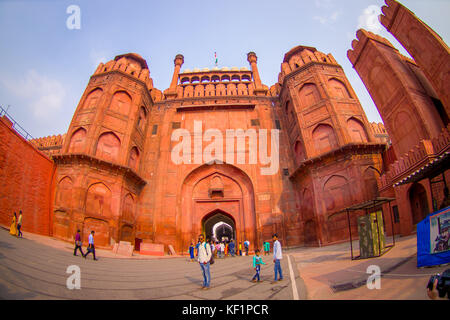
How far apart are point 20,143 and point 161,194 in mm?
9167

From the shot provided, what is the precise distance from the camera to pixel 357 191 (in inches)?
543

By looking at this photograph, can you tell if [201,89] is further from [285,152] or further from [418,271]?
[418,271]

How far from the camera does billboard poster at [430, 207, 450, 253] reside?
449cm

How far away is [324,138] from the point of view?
16469mm

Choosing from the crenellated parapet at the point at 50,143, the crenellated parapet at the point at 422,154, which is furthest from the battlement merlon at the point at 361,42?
the crenellated parapet at the point at 50,143

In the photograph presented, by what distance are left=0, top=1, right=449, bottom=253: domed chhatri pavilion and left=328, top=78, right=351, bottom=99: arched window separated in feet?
0.37

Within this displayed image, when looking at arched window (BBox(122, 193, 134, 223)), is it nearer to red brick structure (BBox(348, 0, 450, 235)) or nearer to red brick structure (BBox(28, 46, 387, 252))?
red brick structure (BBox(28, 46, 387, 252))

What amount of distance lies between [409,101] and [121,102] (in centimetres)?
1906

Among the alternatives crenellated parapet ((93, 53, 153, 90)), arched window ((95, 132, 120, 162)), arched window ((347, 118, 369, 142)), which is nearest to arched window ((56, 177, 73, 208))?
arched window ((95, 132, 120, 162))

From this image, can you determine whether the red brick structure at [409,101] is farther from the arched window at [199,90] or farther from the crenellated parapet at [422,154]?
the arched window at [199,90]

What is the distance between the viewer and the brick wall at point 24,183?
10.6 m

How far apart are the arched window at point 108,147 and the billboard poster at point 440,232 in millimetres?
17049

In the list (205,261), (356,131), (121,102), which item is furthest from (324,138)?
(121,102)

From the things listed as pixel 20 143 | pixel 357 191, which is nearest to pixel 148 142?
pixel 20 143
